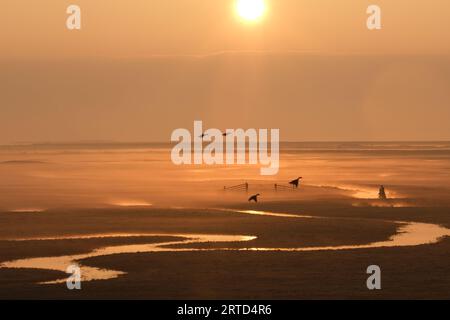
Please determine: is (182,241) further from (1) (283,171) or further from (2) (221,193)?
(1) (283,171)

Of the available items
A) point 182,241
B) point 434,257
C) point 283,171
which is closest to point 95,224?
point 182,241

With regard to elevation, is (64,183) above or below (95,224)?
above

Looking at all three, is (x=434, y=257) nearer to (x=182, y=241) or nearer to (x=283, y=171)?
(x=182, y=241)

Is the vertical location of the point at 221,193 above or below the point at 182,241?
above
